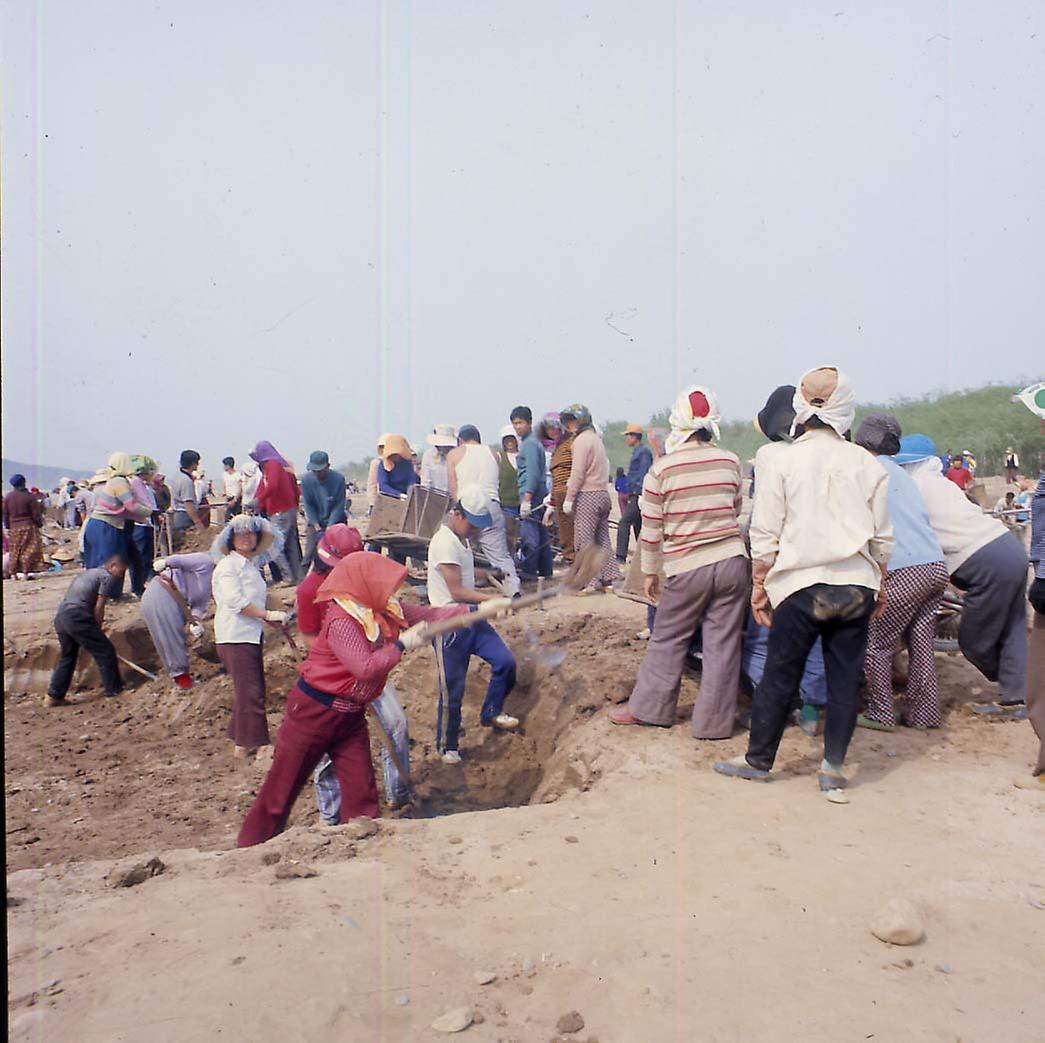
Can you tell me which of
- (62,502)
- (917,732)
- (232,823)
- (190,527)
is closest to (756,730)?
(917,732)

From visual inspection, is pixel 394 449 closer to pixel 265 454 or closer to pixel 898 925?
pixel 265 454

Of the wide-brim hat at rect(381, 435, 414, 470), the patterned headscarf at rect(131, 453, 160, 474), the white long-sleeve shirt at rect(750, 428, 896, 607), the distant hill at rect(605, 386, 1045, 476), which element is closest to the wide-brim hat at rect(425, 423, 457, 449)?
the wide-brim hat at rect(381, 435, 414, 470)

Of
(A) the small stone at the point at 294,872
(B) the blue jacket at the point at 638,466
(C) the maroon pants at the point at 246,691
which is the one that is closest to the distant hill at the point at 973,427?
(B) the blue jacket at the point at 638,466

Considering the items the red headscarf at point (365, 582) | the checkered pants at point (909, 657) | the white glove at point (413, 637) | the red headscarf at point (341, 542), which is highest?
the red headscarf at point (341, 542)

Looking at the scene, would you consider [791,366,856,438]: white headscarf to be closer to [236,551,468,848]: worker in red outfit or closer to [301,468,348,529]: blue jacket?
[236,551,468,848]: worker in red outfit

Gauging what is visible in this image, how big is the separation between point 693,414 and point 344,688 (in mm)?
2194

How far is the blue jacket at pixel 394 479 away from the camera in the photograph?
31.0ft

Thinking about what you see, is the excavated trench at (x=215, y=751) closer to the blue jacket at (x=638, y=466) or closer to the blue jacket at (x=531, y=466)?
the blue jacket at (x=531, y=466)

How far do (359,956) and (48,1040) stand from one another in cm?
83

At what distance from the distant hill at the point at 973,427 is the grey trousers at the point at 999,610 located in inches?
658

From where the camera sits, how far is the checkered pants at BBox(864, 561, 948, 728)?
4695 millimetres

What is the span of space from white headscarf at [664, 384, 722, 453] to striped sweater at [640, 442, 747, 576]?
0.22 ft

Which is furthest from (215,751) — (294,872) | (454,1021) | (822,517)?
(822,517)

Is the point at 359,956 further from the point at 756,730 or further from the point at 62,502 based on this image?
the point at 62,502
